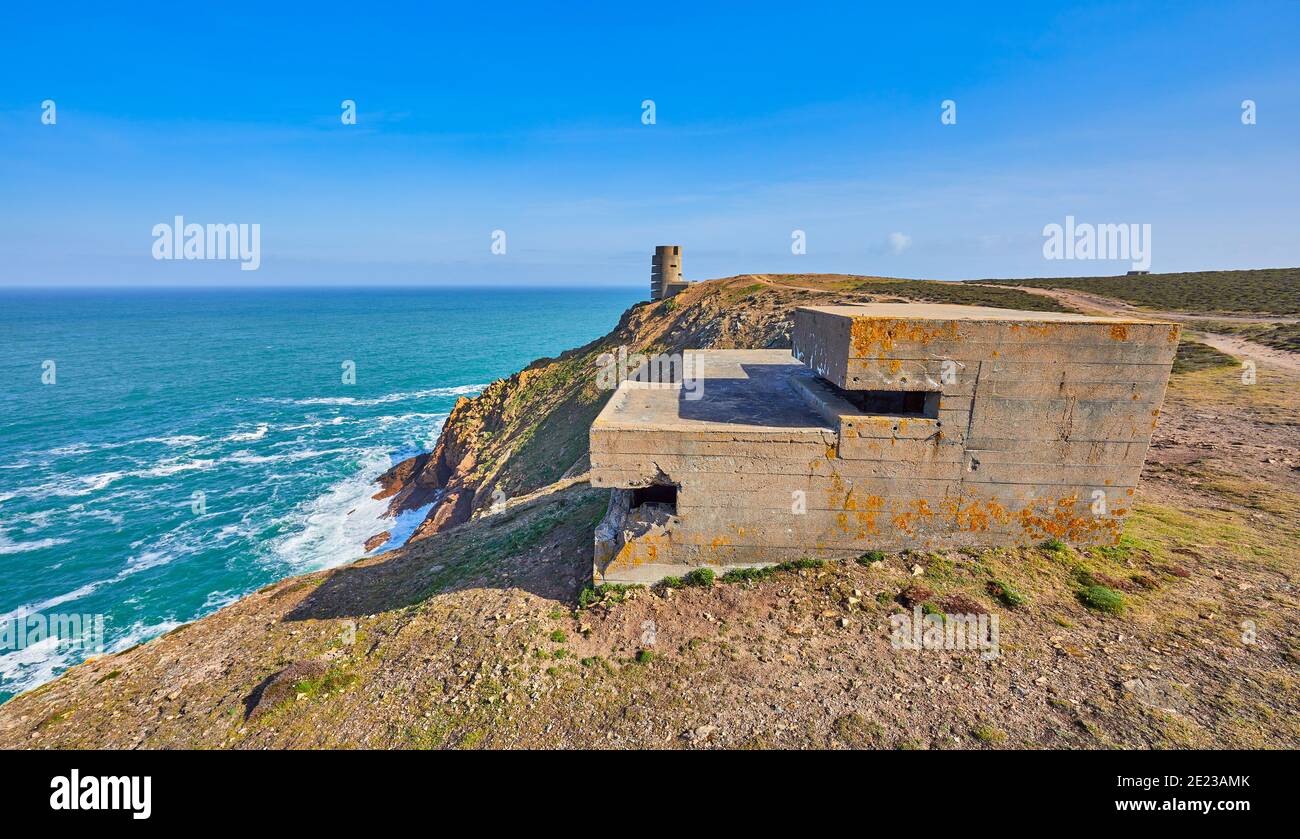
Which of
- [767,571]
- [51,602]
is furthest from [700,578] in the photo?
[51,602]

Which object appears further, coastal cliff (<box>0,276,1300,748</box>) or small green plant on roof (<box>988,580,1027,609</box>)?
small green plant on roof (<box>988,580,1027,609</box>)

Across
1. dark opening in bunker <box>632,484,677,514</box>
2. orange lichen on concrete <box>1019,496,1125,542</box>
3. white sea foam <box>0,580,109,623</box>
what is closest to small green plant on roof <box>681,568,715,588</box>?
dark opening in bunker <box>632,484,677,514</box>

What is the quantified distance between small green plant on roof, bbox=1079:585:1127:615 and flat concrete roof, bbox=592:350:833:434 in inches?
206

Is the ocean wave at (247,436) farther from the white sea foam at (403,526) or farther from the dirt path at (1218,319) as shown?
the dirt path at (1218,319)

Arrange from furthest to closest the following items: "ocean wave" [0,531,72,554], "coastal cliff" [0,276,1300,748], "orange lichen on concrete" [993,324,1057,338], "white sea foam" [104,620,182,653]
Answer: "ocean wave" [0,531,72,554] → "white sea foam" [104,620,182,653] → "orange lichen on concrete" [993,324,1057,338] → "coastal cliff" [0,276,1300,748]

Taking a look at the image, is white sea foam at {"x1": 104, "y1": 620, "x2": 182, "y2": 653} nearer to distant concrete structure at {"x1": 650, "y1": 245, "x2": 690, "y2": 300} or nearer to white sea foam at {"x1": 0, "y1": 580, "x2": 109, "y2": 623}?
white sea foam at {"x1": 0, "y1": 580, "x2": 109, "y2": 623}

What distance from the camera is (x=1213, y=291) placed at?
55.8m

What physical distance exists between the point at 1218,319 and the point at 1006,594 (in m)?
50.1

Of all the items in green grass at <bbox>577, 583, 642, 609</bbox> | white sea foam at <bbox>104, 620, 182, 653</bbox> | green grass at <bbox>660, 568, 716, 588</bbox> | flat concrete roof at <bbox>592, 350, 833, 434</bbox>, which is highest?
flat concrete roof at <bbox>592, 350, 833, 434</bbox>

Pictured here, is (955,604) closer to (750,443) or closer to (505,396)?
(750,443)

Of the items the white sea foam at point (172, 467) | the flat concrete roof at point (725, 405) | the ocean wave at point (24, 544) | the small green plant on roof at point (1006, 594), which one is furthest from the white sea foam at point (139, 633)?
the small green plant on roof at point (1006, 594)

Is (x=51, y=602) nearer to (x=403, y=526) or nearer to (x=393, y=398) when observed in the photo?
(x=403, y=526)

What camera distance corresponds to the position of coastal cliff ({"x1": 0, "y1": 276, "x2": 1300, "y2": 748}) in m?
7.35
